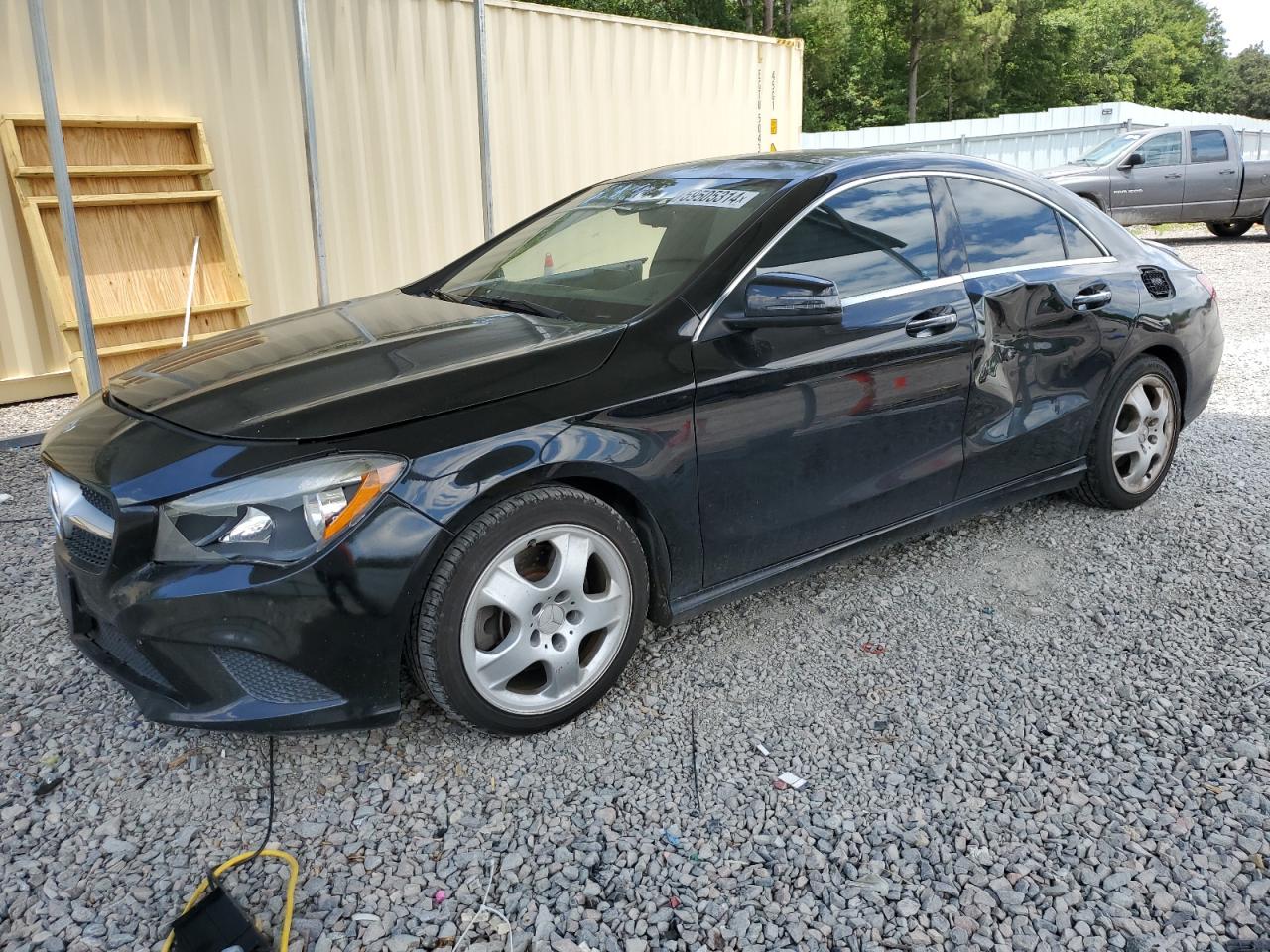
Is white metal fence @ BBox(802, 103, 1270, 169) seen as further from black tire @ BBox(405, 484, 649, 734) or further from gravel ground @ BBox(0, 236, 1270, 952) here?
black tire @ BBox(405, 484, 649, 734)

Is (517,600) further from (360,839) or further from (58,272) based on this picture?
(58,272)

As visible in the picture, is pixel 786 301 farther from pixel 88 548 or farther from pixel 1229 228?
pixel 1229 228

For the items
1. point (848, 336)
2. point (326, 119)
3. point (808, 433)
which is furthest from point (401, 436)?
point (326, 119)

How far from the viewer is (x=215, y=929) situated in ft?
6.43

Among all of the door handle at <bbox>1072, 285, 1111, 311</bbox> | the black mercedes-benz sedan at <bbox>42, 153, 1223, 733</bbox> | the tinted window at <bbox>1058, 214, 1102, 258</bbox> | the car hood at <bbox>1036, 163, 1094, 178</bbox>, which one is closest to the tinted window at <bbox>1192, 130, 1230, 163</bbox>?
the car hood at <bbox>1036, 163, 1094, 178</bbox>

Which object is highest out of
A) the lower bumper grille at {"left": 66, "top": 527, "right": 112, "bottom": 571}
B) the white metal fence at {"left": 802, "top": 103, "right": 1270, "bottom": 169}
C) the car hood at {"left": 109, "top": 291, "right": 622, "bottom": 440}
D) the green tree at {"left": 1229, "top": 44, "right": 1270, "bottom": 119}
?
the green tree at {"left": 1229, "top": 44, "right": 1270, "bottom": 119}

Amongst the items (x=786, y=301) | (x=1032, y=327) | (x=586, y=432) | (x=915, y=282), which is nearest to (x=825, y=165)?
(x=915, y=282)

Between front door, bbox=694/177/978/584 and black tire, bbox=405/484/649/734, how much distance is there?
37cm

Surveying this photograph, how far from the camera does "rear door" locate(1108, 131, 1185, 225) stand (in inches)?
555

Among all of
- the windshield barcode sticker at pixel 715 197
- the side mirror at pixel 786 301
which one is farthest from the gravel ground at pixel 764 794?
the windshield barcode sticker at pixel 715 197

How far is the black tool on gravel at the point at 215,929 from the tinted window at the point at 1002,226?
294cm

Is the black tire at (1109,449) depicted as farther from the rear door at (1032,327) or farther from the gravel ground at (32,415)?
the gravel ground at (32,415)

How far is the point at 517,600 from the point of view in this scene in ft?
8.21

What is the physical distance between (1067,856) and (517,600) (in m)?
1.41
